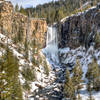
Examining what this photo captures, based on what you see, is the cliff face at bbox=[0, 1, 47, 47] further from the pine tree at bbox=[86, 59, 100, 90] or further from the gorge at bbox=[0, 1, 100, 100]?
the pine tree at bbox=[86, 59, 100, 90]

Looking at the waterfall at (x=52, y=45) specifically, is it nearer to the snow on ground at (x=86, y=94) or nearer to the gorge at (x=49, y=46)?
the gorge at (x=49, y=46)

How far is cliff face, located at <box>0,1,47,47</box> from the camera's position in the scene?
69.0 m

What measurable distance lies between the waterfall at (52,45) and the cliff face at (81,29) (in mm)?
5213

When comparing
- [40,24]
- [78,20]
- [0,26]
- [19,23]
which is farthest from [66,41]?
[0,26]

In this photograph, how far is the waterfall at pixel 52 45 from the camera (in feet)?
256

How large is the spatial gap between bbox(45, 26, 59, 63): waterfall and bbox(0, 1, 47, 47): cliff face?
5092 mm

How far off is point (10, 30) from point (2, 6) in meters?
13.4

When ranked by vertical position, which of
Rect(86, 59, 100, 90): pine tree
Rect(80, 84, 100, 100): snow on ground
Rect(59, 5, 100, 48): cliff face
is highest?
Rect(59, 5, 100, 48): cliff face

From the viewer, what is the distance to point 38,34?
284 feet

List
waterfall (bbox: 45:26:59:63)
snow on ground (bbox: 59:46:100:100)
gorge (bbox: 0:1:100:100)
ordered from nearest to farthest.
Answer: gorge (bbox: 0:1:100:100) → snow on ground (bbox: 59:46:100:100) → waterfall (bbox: 45:26:59:63)

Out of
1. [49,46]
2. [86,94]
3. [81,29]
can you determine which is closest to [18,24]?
[49,46]

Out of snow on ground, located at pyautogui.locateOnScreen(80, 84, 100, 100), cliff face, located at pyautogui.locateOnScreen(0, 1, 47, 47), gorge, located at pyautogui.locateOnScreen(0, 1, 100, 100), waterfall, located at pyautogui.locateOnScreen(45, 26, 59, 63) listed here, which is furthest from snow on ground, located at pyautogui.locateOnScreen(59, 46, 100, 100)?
cliff face, located at pyautogui.locateOnScreen(0, 1, 47, 47)

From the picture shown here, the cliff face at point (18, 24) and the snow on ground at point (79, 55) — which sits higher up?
the cliff face at point (18, 24)

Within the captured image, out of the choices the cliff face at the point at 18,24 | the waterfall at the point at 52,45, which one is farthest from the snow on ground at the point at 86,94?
the cliff face at the point at 18,24
